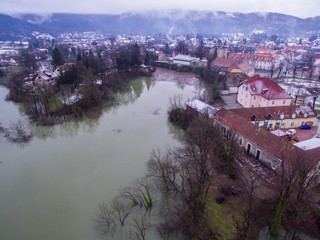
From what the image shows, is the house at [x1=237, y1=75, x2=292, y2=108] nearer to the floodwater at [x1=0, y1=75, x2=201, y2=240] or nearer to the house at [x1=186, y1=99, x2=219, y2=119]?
the house at [x1=186, y1=99, x2=219, y2=119]

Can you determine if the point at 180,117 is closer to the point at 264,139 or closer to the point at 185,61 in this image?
the point at 264,139

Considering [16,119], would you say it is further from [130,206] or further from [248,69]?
[248,69]

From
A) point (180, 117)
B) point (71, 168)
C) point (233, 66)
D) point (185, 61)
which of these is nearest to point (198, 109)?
point (180, 117)

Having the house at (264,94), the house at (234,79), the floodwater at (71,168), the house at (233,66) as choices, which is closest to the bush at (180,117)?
the floodwater at (71,168)

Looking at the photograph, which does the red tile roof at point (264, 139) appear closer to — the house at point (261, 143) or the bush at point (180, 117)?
the house at point (261, 143)

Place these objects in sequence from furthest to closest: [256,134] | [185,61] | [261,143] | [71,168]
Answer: [185,61]
[256,134]
[71,168]
[261,143]

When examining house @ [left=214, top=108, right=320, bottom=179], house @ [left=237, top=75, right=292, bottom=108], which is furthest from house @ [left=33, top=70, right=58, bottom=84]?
house @ [left=237, top=75, right=292, bottom=108]

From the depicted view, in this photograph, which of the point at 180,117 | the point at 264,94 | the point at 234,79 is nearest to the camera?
the point at 180,117
